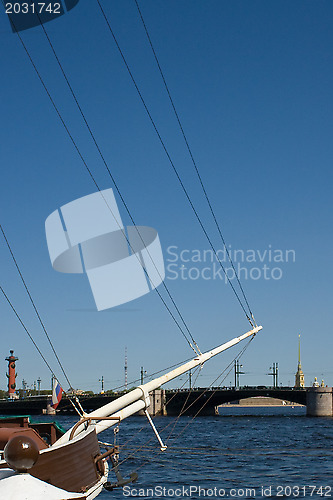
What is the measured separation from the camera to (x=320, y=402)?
138 metres

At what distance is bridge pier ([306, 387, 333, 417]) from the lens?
137250mm

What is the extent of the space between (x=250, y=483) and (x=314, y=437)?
4281cm

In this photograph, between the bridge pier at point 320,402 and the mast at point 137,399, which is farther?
the bridge pier at point 320,402

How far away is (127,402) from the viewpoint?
77.9 ft

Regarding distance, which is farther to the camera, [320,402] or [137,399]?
[320,402]

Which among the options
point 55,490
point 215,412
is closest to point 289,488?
point 55,490

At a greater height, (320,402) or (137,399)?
(137,399)

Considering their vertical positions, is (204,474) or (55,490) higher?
(55,490)

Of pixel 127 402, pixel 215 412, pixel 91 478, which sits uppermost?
pixel 127 402

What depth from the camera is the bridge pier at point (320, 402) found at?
137 m

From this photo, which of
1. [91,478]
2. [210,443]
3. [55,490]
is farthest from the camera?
[210,443]

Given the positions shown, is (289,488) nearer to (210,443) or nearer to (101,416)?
(101,416)

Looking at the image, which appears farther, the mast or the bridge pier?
the bridge pier

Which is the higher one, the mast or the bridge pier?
the mast
